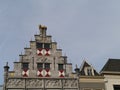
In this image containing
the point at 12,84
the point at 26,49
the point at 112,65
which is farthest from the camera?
the point at 112,65

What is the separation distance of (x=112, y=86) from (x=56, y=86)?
24.8 ft

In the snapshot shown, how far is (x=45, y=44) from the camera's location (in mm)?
36094

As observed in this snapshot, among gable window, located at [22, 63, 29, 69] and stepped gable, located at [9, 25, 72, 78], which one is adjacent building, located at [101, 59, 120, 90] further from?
gable window, located at [22, 63, 29, 69]

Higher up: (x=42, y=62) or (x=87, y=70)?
(x=42, y=62)

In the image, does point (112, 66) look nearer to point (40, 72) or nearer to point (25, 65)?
point (40, 72)

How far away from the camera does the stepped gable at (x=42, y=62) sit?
3416 cm

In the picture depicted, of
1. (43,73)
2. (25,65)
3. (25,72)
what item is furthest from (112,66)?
(25,72)

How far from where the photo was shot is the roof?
3712 centimetres

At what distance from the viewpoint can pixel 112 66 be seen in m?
38.1

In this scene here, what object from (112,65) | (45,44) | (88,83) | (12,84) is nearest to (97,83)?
(88,83)

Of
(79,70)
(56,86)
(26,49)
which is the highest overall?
(26,49)

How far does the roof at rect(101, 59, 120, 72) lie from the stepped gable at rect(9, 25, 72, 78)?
5412mm

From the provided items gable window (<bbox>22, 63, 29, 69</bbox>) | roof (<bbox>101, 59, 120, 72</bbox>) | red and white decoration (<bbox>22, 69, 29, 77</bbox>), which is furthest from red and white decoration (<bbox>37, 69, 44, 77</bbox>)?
roof (<bbox>101, 59, 120, 72</bbox>)

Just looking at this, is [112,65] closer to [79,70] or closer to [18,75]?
[79,70]
